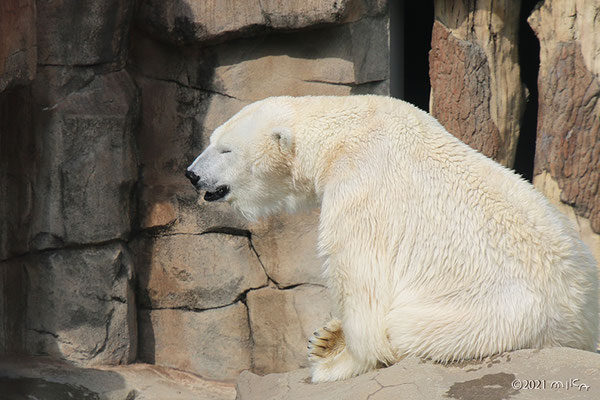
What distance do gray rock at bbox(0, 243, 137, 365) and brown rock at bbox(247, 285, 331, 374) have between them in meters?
1.01

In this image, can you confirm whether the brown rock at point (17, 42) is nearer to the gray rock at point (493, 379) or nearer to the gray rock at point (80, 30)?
the gray rock at point (80, 30)

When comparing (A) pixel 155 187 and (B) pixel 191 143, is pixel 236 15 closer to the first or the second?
(B) pixel 191 143

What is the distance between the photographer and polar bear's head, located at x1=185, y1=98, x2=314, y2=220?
10.8 ft

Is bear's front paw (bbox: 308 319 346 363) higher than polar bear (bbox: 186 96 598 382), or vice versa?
polar bear (bbox: 186 96 598 382)

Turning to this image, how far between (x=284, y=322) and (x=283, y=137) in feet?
7.95

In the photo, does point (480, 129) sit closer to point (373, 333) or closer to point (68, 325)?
point (373, 333)

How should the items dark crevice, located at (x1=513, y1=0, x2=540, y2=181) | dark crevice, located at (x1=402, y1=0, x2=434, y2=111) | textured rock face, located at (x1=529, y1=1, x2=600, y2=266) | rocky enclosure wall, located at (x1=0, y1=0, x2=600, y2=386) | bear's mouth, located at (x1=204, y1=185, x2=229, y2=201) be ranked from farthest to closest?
1. dark crevice, located at (x1=402, y1=0, x2=434, y2=111)
2. dark crevice, located at (x1=513, y1=0, x2=540, y2=181)
3. rocky enclosure wall, located at (x1=0, y1=0, x2=600, y2=386)
4. textured rock face, located at (x1=529, y1=1, x2=600, y2=266)
5. bear's mouth, located at (x1=204, y1=185, x2=229, y2=201)

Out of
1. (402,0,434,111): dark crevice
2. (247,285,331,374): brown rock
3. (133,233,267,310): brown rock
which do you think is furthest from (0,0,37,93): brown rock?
(402,0,434,111): dark crevice

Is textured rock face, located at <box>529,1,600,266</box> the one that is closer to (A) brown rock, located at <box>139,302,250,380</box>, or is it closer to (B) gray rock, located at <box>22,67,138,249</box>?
(A) brown rock, located at <box>139,302,250,380</box>

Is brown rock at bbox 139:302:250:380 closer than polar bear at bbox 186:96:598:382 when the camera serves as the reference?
No

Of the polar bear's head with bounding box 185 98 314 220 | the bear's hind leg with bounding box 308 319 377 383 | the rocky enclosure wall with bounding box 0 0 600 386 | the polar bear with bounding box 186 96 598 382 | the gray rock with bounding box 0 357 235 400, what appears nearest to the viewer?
the polar bear with bounding box 186 96 598 382

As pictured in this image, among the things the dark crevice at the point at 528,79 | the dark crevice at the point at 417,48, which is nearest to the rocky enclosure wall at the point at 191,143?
the dark crevice at the point at 528,79


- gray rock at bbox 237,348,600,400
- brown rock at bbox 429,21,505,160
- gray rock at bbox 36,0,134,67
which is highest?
gray rock at bbox 36,0,134,67

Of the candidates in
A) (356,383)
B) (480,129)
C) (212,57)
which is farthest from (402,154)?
(212,57)
